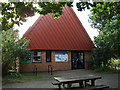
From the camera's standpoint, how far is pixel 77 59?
1623 centimetres

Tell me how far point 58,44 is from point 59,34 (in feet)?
4.95

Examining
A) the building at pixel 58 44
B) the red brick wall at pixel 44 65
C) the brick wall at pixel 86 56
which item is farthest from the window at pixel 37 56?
the brick wall at pixel 86 56

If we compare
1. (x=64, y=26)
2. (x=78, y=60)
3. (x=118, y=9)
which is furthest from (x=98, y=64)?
(x=118, y=9)

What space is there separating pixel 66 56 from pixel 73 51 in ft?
3.69

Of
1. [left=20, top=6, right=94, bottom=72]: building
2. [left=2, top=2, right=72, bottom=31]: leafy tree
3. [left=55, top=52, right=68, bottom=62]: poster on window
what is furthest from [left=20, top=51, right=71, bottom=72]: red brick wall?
[left=2, top=2, right=72, bottom=31]: leafy tree

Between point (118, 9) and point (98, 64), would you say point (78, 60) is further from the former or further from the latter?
point (118, 9)

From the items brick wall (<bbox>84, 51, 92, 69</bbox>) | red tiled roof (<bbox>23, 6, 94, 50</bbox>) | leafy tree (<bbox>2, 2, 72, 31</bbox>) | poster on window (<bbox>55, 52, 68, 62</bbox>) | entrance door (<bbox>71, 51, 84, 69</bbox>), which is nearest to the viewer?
leafy tree (<bbox>2, 2, 72, 31</bbox>)

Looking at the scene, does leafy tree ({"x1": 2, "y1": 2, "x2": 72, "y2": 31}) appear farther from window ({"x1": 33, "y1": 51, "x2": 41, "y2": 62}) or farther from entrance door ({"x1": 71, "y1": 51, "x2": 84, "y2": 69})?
entrance door ({"x1": 71, "y1": 51, "x2": 84, "y2": 69})

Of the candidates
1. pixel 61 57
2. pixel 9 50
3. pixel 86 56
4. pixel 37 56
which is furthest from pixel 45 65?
pixel 9 50

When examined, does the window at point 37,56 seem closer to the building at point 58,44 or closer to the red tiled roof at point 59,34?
the building at point 58,44

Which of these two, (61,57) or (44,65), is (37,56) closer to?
(44,65)

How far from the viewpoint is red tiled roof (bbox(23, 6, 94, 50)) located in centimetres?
1465

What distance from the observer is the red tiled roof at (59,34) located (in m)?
14.6

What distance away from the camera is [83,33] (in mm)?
17344
